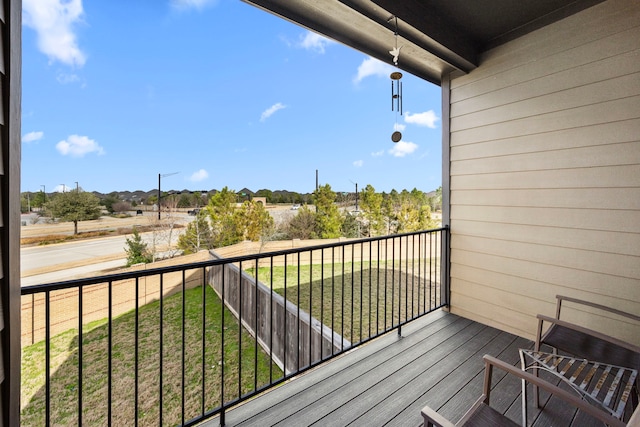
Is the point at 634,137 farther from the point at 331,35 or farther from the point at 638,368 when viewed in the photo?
the point at 331,35

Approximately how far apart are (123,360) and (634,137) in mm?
7181

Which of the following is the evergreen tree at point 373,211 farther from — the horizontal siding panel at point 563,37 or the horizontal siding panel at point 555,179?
the horizontal siding panel at point 563,37

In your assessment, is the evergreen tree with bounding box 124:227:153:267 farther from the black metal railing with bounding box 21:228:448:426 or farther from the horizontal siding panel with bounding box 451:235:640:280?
the horizontal siding panel with bounding box 451:235:640:280

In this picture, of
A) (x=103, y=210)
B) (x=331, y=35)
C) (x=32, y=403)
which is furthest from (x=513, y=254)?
(x=103, y=210)

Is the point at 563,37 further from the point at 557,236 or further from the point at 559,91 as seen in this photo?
the point at 557,236

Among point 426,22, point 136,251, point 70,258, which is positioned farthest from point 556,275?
point 136,251

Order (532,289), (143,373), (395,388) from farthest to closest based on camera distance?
(143,373) < (532,289) < (395,388)

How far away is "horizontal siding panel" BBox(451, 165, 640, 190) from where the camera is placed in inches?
73.9

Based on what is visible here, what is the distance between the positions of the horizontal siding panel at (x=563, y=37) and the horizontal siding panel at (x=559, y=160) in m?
0.77

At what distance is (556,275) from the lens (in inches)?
86.2

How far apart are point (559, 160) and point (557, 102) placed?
452mm

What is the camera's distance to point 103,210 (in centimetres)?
783

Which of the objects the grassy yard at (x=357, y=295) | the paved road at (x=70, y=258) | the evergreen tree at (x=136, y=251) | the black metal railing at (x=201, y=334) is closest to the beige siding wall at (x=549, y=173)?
the black metal railing at (x=201, y=334)

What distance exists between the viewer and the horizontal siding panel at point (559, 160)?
6.10ft
